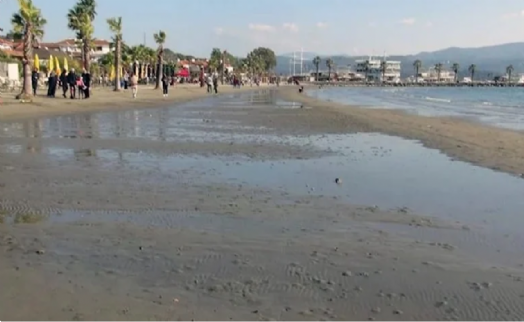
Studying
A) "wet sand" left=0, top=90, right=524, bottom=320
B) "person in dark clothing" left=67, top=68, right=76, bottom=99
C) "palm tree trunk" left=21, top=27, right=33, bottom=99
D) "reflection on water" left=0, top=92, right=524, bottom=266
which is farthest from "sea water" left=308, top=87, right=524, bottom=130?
"palm tree trunk" left=21, top=27, right=33, bottom=99

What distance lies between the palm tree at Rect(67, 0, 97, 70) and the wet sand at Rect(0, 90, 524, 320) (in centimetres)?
3562

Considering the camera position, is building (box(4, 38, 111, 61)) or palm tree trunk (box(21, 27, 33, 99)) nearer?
palm tree trunk (box(21, 27, 33, 99))

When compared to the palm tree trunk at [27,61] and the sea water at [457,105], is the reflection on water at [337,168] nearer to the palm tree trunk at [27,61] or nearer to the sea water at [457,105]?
the palm tree trunk at [27,61]

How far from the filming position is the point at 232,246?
636 cm

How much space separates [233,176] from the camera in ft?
35.9

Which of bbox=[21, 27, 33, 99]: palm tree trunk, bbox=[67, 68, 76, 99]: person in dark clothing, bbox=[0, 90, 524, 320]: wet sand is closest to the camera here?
bbox=[0, 90, 524, 320]: wet sand

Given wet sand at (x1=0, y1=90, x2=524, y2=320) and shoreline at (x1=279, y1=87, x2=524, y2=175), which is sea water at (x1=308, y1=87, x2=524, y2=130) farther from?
wet sand at (x1=0, y1=90, x2=524, y2=320)

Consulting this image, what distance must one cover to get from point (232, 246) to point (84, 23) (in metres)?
44.3

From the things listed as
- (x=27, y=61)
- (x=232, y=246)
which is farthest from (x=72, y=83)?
(x=232, y=246)

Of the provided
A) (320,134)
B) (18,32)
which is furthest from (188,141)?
(18,32)

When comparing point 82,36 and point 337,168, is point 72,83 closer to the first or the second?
point 82,36

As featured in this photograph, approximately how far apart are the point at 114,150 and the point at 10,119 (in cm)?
992

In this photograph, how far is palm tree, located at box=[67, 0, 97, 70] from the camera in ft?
151

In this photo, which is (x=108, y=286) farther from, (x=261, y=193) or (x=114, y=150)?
(x=114, y=150)
